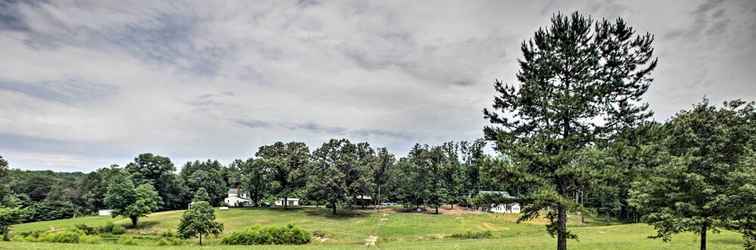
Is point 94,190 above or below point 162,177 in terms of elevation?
below

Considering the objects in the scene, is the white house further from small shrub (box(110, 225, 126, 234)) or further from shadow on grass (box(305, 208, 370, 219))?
small shrub (box(110, 225, 126, 234))

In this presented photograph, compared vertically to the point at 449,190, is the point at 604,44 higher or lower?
higher

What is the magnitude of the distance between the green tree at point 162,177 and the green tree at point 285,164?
69.3ft

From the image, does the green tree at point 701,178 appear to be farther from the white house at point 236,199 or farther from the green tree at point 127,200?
the white house at point 236,199

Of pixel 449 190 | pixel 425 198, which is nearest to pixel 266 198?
pixel 425 198

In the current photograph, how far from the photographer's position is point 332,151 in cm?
7119

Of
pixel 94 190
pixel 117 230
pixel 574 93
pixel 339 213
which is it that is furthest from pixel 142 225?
pixel 574 93

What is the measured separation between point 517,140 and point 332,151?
56.4 meters

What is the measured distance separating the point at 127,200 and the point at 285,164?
1041 inches

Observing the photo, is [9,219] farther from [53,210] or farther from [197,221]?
[53,210]

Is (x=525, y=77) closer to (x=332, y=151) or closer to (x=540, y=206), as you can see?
(x=540, y=206)

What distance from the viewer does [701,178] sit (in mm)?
14859

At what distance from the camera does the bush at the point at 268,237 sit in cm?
3602

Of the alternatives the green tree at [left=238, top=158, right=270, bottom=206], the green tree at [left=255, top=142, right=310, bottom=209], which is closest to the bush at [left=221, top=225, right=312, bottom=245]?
the green tree at [left=255, top=142, right=310, bottom=209]
